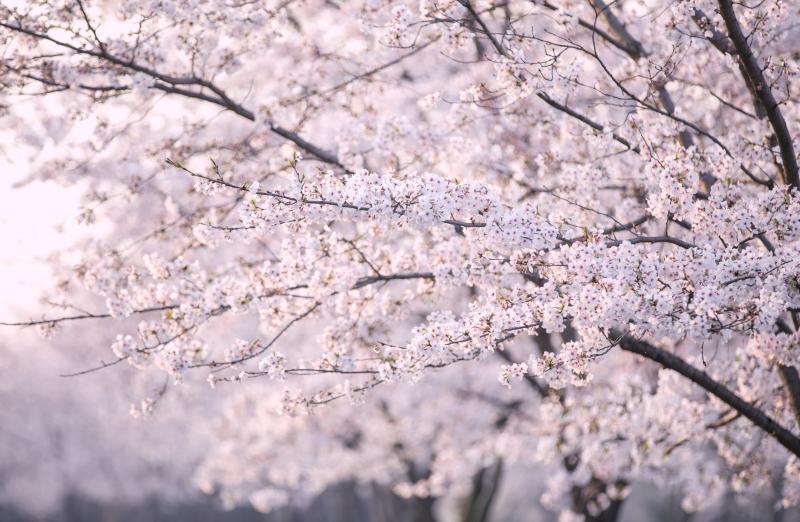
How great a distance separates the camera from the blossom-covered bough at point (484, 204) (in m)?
4.83

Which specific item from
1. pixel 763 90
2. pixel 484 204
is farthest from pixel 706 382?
pixel 484 204

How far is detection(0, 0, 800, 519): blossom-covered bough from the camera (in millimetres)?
4828

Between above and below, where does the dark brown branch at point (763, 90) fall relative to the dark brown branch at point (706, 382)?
above

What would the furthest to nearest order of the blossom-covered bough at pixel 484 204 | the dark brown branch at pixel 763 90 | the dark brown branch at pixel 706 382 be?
the dark brown branch at pixel 706 382 → the dark brown branch at pixel 763 90 → the blossom-covered bough at pixel 484 204

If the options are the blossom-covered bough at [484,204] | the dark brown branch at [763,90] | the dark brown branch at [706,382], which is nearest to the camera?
the blossom-covered bough at [484,204]

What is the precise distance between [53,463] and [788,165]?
104 feet

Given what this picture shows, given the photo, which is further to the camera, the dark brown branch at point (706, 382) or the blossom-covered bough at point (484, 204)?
the dark brown branch at point (706, 382)

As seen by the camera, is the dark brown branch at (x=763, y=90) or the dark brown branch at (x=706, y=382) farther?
the dark brown branch at (x=706, y=382)

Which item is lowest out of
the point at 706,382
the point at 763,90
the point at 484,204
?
the point at 706,382

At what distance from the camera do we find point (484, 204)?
16.0 ft

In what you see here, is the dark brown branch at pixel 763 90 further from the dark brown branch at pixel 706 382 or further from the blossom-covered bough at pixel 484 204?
the dark brown branch at pixel 706 382

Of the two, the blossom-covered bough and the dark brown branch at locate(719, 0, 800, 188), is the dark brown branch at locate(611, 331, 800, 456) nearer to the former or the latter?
the blossom-covered bough

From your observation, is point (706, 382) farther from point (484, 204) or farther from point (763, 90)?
point (484, 204)

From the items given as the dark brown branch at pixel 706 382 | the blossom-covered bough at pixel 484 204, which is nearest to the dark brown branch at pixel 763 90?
the blossom-covered bough at pixel 484 204
